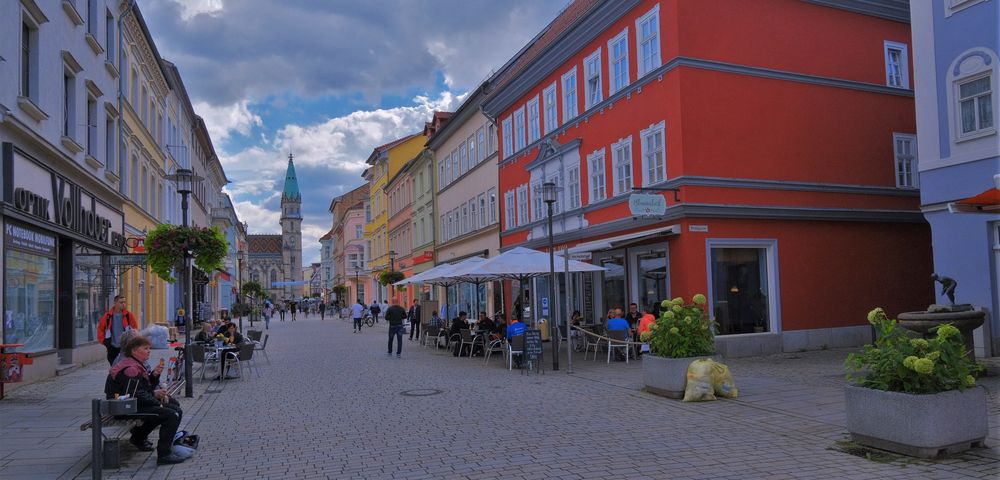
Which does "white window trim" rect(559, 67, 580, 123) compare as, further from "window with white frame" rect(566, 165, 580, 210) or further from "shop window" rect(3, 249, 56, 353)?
"shop window" rect(3, 249, 56, 353)

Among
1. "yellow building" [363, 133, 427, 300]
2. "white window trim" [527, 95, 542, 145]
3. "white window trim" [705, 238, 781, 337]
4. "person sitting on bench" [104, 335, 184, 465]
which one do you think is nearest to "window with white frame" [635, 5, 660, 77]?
"white window trim" [705, 238, 781, 337]

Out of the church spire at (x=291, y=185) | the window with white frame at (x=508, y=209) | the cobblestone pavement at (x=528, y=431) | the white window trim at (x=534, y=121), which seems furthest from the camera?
the church spire at (x=291, y=185)

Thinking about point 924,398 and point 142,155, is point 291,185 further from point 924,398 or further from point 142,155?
point 924,398

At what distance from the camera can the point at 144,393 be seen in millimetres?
7406

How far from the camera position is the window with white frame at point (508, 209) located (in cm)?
2916

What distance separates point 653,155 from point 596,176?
3.42 meters

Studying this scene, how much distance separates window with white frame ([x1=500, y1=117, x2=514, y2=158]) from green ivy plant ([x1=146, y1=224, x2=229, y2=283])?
1620 centimetres

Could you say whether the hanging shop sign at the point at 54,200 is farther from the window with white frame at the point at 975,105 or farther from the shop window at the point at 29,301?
the window with white frame at the point at 975,105

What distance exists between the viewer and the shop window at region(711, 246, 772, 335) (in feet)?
57.2

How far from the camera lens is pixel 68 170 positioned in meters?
16.5

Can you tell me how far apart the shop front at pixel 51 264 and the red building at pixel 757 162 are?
473 inches

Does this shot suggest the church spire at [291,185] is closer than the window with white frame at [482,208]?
No

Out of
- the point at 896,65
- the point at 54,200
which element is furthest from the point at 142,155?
the point at 896,65

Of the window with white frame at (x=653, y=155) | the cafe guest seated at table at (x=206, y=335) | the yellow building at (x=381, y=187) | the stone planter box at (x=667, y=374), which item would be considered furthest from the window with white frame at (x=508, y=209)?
the yellow building at (x=381, y=187)
